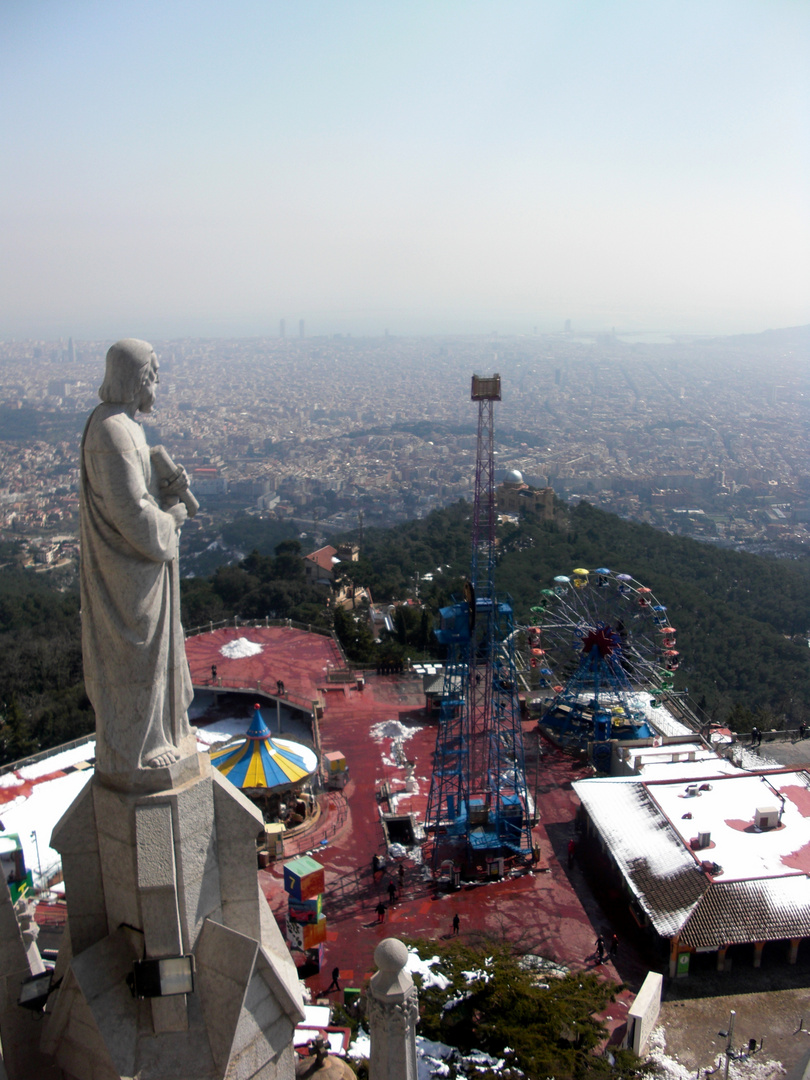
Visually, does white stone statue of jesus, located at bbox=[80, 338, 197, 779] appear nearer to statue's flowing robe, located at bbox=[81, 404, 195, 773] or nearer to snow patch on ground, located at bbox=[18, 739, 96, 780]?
statue's flowing robe, located at bbox=[81, 404, 195, 773]

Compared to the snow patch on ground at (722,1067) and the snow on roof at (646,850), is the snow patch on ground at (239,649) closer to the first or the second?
the snow on roof at (646,850)

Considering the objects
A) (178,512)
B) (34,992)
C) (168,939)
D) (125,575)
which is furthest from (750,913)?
(125,575)

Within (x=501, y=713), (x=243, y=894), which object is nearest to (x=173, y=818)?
(x=243, y=894)

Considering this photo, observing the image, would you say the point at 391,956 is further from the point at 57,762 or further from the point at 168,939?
the point at 57,762

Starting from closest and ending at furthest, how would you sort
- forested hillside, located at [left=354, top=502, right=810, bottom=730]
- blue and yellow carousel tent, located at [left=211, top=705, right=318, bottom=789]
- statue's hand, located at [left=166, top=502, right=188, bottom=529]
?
statue's hand, located at [left=166, top=502, right=188, bottom=529] < blue and yellow carousel tent, located at [left=211, top=705, right=318, bottom=789] < forested hillside, located at [left=354, top=502, right=810, bottom=730]

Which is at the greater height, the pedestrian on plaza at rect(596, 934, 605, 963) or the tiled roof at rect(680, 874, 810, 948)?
the tiled roof at rect(680, 874, 810, 948)

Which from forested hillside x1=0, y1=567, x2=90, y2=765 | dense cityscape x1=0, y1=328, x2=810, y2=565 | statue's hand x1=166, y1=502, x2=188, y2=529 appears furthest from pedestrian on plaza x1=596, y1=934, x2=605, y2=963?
dense cityscape x1=0, y1=328, x2=810, y2=565
